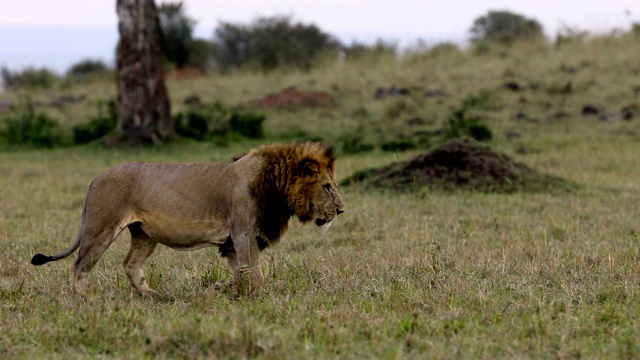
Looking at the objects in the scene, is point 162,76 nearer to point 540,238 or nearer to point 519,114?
point 519,114

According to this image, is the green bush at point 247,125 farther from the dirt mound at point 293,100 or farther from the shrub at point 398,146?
the shrub at point 398,146

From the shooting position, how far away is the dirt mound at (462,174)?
13281 millimetres

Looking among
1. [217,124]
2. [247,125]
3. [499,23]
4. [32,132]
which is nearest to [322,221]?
[217,124]

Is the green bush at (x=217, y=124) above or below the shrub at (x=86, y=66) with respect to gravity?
below

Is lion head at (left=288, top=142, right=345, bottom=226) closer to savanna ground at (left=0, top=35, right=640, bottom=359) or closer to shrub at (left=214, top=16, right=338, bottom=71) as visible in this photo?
savanna ground at (left=0, top=35, right=640, bottom=359)

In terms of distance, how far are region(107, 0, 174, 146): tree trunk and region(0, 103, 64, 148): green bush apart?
217 centimetres

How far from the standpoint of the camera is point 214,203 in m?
6.98

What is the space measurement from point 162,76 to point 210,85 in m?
8.48

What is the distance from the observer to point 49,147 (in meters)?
21.1

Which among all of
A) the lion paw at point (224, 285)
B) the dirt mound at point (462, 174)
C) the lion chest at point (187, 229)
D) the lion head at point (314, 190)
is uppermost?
the lion head at point (314, 190)

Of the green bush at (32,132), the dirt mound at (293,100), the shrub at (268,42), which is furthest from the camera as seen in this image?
the shrub at (268,42)

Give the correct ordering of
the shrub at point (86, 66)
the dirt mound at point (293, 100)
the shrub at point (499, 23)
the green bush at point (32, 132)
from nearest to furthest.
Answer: the green bush at point (32, 132) → the dirt mound at point (293, 100) → the shrub at point (86, 66) → the shrub at point (499, 23)

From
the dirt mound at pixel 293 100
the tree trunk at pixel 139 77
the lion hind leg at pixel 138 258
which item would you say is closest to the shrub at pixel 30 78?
the dirt mound at pixel 293 100

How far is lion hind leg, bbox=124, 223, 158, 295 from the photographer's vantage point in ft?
23.9
